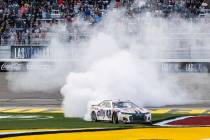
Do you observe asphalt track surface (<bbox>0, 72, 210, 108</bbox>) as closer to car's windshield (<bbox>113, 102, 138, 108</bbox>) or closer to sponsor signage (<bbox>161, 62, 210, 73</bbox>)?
sponsor signage (<bbox>161, 62, 210, 73</bbox>)

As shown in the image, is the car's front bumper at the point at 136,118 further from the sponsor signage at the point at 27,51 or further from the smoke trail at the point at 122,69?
the sponsor signage at the point at 27,51

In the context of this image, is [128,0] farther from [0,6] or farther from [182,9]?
[0,6]

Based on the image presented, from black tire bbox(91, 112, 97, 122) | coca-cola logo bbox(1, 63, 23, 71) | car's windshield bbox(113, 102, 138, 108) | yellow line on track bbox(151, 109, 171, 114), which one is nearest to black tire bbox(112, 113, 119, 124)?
car's windshield bbox(113, 102, 138, 108)

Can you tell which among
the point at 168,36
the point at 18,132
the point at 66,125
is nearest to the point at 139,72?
the point at 168,36

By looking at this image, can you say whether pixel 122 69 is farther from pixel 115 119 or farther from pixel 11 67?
pixel 11 67

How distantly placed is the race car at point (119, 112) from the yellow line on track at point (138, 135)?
3.23 meters

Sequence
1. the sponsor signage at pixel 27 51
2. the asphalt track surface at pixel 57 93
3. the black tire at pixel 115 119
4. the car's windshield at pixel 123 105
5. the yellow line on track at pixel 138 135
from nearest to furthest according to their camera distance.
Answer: the yellow line on track at pixel 138 135 → the black tire at pixel 115 119 → the car's windshield at pixel 123 105 → the asphalt track surface at pixel 57 93 → the sponsor signage at pixel 27 51

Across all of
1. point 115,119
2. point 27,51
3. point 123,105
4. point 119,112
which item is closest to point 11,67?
point 27,51

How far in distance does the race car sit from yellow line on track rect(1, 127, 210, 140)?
3.23 m

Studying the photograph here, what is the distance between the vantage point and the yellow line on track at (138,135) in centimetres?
1451

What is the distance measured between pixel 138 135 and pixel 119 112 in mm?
5046

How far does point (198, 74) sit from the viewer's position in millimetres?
30219

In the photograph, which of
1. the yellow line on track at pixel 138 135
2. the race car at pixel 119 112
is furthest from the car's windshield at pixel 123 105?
the yellow line on track at pixel 138 135

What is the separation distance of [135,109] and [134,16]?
930 centimetres
